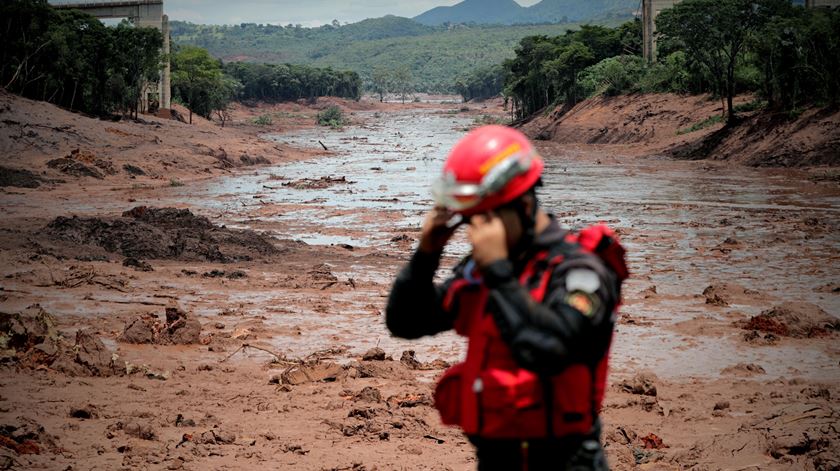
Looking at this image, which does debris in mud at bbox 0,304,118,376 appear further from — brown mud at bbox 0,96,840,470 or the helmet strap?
the helmet strap

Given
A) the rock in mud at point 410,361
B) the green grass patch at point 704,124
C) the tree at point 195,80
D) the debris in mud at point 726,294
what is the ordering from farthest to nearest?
the tree at point 195,80, the green grass patch at point 704,124, the debris in mud at point 726,294, the rock in mud at point 410,361

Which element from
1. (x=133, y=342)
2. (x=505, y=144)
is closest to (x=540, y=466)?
(x=505, y=144)

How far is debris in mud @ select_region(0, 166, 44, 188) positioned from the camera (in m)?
25.2

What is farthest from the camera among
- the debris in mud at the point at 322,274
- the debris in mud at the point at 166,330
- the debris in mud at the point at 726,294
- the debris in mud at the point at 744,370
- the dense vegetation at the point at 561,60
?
the dense vegetation at the point at 561,60

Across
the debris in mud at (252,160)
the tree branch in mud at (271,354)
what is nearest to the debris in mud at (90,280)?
the tree branch in mud at (271,354)

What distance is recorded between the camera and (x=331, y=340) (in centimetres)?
991

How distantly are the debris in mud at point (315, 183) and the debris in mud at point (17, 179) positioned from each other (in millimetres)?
7494

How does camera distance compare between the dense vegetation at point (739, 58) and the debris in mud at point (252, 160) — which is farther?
the debris in mud at point (252, 160)

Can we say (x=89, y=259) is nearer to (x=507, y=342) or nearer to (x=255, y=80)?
(x=507, y=342)

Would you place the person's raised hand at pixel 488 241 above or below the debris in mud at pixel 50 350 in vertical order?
above

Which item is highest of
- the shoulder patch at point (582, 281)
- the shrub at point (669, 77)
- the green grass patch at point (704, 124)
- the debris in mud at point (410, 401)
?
the shrub at point (669, 77)

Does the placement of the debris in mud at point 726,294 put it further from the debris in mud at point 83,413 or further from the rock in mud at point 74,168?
the rock in mud at point 74,168

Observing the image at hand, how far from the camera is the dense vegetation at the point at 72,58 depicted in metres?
40.2

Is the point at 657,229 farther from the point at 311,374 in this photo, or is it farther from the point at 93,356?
the point at 93,356
